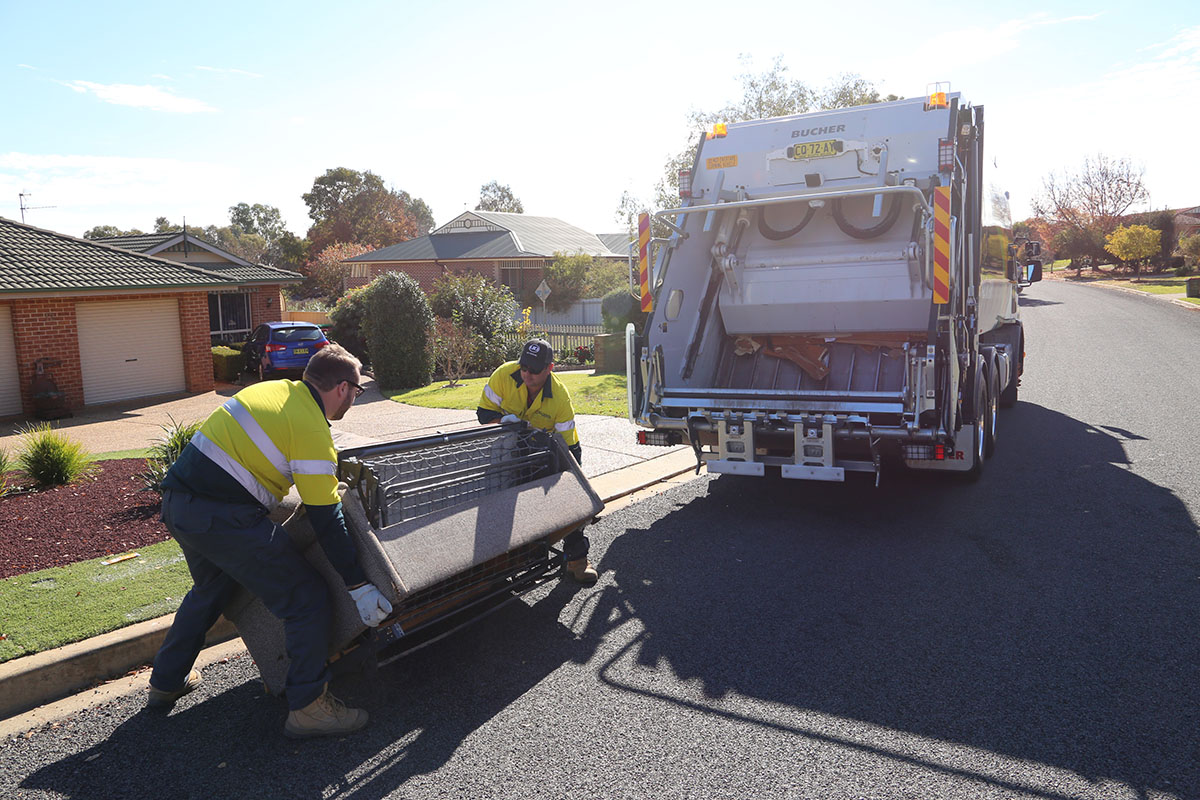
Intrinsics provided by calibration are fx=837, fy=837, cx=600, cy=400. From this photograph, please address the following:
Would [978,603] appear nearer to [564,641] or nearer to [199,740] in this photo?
[564,641]

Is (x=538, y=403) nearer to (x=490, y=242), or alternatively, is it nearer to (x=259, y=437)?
(x=259, y=437)

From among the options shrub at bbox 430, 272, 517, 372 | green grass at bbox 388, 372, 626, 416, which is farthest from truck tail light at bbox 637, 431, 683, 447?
shrub at bbox 430, 272, 517, 372

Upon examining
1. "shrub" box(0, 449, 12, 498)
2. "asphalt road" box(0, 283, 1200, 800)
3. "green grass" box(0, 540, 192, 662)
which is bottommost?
"asphalt road" box(0, 283, 1200, 800)

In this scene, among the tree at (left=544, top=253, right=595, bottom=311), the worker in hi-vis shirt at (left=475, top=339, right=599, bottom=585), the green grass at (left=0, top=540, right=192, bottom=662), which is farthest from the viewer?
the tree at (left=544, top=253, right=595, bottom=311)

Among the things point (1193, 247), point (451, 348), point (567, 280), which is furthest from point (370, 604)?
point (1193, 247)

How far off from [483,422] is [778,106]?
2055 centimetres

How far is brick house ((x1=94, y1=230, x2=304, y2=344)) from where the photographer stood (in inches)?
853

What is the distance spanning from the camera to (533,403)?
203 inches

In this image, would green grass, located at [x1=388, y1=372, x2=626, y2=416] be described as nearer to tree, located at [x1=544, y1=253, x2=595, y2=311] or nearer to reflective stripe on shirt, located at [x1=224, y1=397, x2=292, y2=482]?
reflective stripe on shirt, located at [x1=224, y1=397, x2=292, y2=482]

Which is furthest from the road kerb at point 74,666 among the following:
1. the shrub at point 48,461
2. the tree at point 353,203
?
the tree at point 353,203

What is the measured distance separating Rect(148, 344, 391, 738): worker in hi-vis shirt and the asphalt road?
31 cm

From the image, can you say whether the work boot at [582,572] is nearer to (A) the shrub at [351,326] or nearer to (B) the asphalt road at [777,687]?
(B) the asphalt road at [777,687]

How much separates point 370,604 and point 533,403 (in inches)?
78.6

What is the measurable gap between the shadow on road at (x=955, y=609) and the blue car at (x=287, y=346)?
13.0 metres
